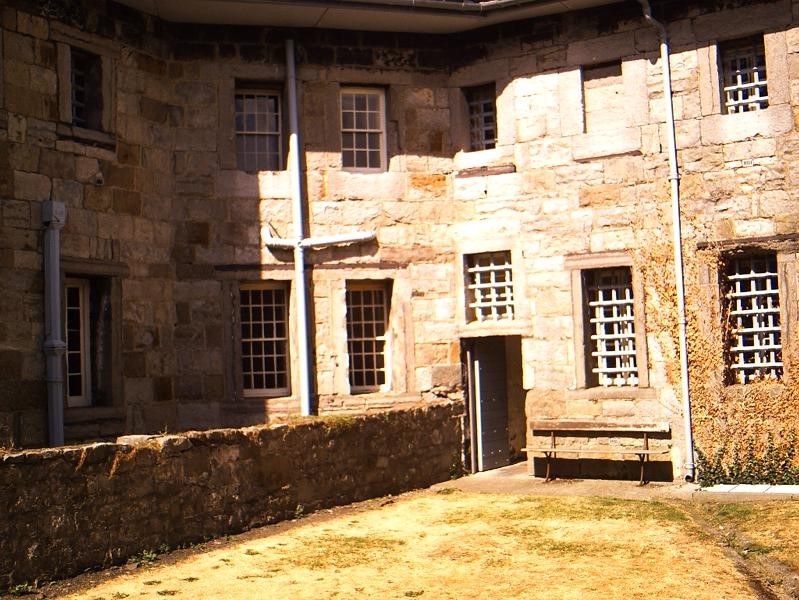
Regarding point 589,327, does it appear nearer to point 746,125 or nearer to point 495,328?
point 495,328

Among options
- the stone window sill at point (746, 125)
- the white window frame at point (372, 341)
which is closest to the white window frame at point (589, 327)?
the stone window sill at point (746, 125)

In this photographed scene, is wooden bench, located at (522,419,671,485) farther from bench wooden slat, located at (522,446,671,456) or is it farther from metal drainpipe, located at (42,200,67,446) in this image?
metal drainpipe, located at (42,200,67,446)

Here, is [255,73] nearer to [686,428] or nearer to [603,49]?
[603,49]

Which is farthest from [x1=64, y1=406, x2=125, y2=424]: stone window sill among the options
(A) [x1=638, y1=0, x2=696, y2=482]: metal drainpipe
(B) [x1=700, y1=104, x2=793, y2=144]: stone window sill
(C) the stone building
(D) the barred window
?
(B) [x1=700, y1=104, x2=793, y2=144]: stone window sill

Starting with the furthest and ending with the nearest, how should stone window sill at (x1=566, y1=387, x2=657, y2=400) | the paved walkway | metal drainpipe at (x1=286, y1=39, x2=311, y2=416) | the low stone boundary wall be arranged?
metal drainpipe at (x1=286, y1=39, x2=311, y2=416) → stone window sill at (x1=566, y1=387, x2=657, y2=400) → the paved walkway → the low stone boundary wall

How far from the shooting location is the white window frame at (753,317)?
43.6 feet

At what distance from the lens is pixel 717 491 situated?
40.7 ft

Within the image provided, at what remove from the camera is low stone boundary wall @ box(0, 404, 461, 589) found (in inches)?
323

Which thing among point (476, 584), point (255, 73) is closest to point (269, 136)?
point (255, 73)

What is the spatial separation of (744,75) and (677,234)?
225 cm

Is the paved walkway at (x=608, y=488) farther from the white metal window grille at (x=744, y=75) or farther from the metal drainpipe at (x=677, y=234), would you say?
the white metal window grille at (x=744, y=75)

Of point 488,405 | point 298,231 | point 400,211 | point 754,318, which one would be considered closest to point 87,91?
point 298,231

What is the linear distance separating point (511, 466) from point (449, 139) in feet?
16.1

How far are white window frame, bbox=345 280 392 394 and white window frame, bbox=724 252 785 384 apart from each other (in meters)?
4.65
